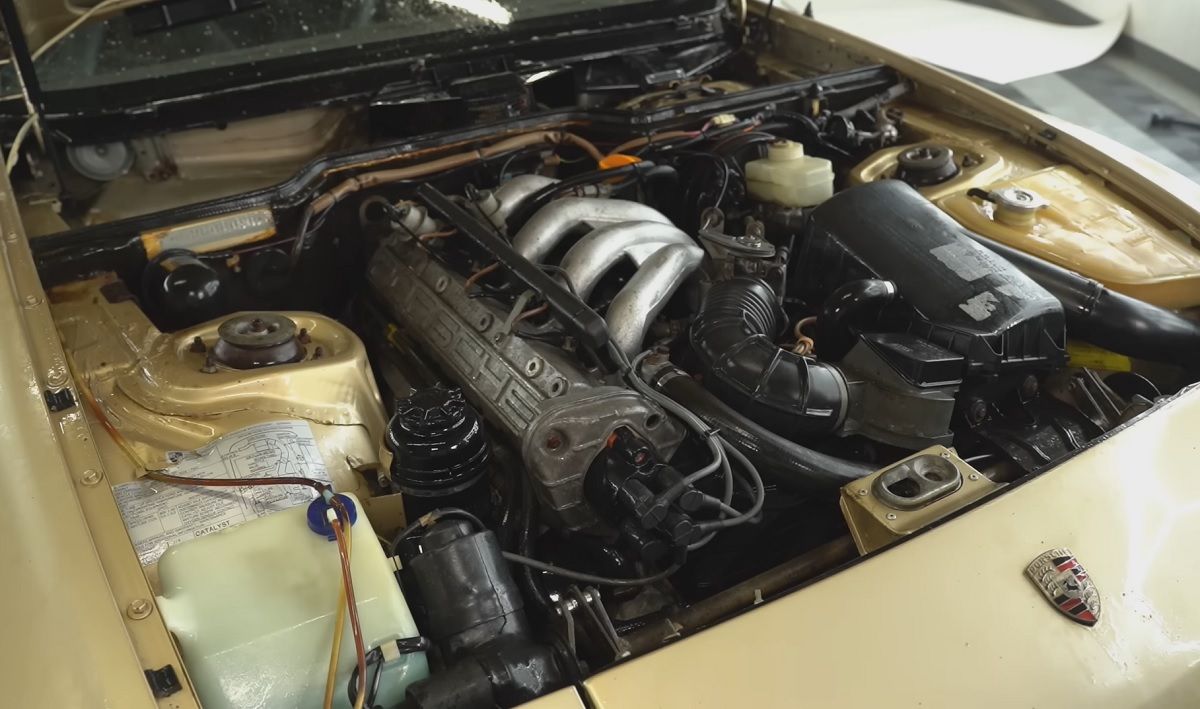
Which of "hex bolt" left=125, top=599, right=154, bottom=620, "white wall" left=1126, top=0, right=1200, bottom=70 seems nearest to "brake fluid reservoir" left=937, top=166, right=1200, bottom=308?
"hex bolt" left=125, top=599, right=154, bottom=620

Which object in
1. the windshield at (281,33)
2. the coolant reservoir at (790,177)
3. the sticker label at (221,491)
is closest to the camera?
the sticker label at (221,491)

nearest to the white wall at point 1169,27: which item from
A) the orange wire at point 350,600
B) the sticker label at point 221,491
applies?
the sticker label at point 221,491

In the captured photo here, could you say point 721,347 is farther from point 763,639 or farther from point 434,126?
point 434,126

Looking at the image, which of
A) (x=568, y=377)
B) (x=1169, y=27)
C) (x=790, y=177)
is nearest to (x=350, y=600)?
(x=568, y=377)

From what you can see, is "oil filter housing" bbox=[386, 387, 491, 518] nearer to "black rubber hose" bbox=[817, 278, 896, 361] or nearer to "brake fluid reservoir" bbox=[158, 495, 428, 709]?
"brake fluid reservoir" bbox=[158, 495, 428, 709]

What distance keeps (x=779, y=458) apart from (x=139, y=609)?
2.82ft

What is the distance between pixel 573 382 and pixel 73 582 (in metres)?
0.74

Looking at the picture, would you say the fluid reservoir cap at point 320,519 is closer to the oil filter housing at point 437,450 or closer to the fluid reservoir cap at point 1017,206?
the oil filter housing at point 437,450

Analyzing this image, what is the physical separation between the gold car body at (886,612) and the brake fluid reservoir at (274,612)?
0.17 ft

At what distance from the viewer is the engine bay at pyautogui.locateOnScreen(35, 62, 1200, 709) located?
3.77 ft

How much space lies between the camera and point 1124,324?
1.60 meters

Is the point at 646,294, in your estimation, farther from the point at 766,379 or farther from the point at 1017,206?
the point at 1017,206

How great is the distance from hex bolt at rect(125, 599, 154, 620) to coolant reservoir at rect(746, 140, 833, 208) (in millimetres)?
1451

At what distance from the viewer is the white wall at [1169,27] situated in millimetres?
5277
